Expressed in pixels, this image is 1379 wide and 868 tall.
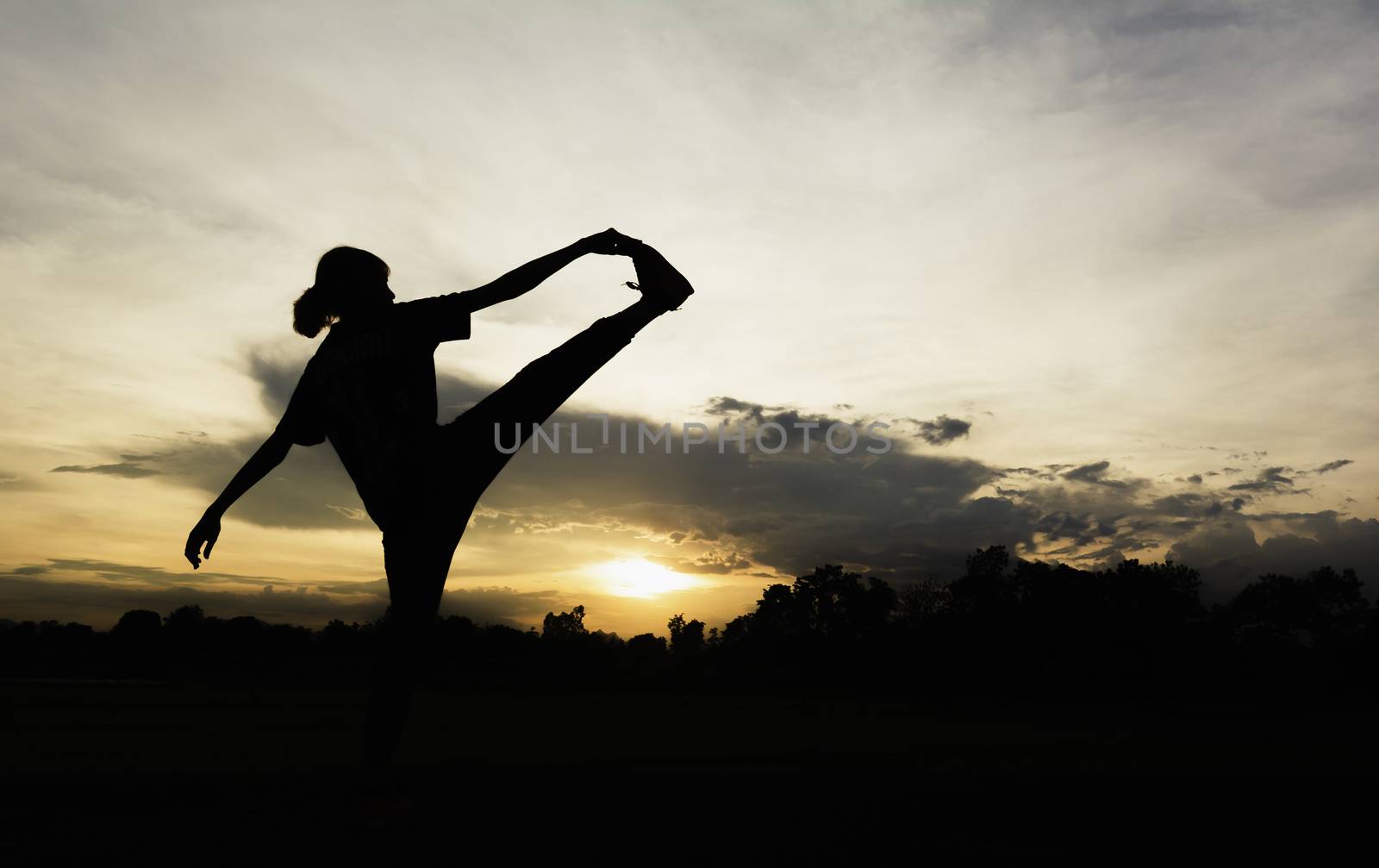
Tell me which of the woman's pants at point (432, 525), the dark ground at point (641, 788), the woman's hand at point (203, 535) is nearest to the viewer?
the dark ground at point (641, 788)

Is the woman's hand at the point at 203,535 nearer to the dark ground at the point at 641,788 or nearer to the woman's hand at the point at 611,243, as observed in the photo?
the dark ground at the point at 641,788

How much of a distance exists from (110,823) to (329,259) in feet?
6.45

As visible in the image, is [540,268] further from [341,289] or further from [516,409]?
[341,289]

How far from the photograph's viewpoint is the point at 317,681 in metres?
16.6

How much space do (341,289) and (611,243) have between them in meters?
0.99

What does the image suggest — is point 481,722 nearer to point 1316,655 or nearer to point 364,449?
point 364,449

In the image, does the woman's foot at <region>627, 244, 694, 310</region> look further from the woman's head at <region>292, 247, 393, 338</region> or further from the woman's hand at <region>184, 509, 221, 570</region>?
the woman's hand at <region>184, 509, 221, 570</region>

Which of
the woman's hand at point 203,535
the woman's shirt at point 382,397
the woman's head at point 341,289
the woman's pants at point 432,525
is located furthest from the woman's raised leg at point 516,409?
the woman's hand at point 203,535

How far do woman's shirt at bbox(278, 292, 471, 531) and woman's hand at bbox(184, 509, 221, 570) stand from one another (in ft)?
1.25

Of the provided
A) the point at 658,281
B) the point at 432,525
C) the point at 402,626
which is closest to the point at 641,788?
the point at 402,626

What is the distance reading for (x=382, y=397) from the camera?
298 centimetres

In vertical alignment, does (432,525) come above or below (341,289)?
below

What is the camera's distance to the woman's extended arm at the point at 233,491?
3.11 m

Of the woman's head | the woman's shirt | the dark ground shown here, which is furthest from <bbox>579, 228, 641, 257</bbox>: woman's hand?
the dark ground
